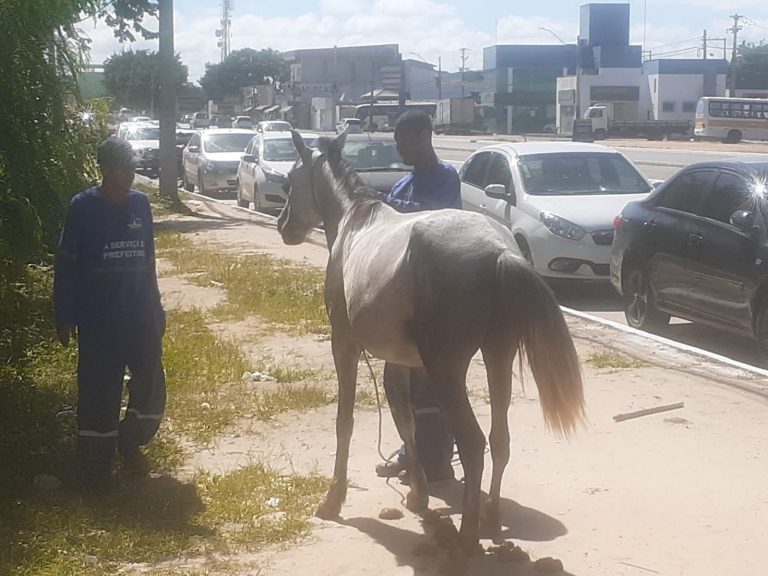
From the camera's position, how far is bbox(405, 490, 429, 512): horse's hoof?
233 inches

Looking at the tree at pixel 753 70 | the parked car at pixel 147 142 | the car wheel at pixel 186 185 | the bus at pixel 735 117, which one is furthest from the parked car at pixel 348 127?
the tree at pixel 753 70

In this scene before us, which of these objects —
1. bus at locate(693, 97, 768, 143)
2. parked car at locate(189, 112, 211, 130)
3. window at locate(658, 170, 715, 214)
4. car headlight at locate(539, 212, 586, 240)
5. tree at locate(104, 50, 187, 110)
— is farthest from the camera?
parked car at locate(189, 112, 211, 130)

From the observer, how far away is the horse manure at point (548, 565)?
16.3 ft

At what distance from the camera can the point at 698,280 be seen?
10227 millimetres

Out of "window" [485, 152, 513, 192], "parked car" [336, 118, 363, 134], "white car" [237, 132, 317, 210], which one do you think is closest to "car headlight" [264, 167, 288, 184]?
"white car" [237, 132, 317, 210]

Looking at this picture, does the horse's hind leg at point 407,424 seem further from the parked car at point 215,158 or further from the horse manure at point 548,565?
the parked car at point 215,158

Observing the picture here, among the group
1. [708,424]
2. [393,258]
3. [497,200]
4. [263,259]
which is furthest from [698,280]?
[263,259]

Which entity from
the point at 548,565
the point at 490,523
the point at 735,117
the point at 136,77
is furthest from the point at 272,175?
the point at 735,117

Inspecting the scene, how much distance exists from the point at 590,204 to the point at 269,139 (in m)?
13.5

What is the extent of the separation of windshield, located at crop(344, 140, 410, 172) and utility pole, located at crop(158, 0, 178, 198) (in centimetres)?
731

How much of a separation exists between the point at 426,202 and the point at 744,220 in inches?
165

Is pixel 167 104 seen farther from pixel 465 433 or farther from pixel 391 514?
pixel 465 433

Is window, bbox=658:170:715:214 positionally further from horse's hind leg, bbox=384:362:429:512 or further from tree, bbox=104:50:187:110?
tree, bbox=104:50:187:110

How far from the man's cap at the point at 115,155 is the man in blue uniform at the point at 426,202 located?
4.77 feet
